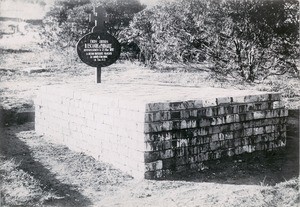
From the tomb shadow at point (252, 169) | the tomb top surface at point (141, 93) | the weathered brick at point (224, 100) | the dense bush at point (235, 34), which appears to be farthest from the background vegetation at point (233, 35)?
the weathered brick at point (224, 100)

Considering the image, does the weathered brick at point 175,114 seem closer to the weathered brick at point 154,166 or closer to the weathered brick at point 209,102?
the weathered brick at point 209,102

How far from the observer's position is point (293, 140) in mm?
7551

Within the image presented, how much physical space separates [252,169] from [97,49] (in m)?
4.04

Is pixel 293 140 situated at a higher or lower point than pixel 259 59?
lower

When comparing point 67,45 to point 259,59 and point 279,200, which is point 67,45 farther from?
point 279,200

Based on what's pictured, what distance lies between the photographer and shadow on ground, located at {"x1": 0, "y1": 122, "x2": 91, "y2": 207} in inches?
194

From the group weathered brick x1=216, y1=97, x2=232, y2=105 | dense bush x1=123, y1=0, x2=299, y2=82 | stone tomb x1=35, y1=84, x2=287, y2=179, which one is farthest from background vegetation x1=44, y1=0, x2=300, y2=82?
weathered brick x1=216, y1=97, x2=232, y2=105

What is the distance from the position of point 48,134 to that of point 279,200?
16.3 feet

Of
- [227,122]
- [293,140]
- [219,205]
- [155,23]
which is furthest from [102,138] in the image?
[155,23]

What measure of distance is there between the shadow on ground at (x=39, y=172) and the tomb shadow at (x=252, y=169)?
128 centimetres

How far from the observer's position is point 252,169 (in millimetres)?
6105

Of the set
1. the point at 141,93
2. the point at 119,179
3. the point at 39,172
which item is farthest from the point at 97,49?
the point at 119,179

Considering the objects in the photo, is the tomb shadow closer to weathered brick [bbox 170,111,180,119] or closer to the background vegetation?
weathered brick [bbox 170,111,180,119]

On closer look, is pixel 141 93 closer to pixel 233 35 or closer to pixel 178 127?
pixel 178 127
